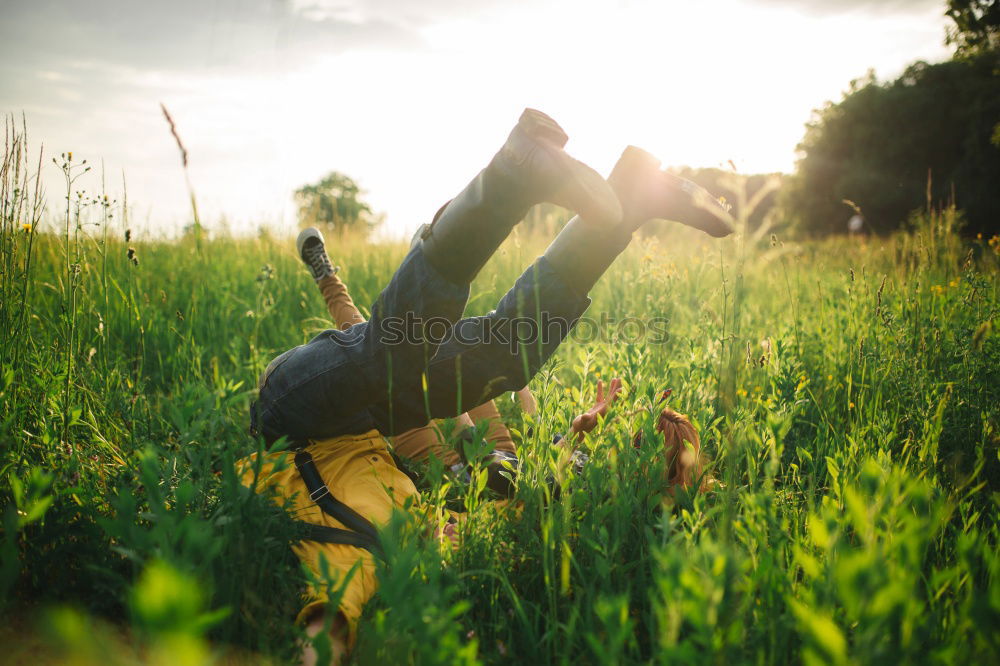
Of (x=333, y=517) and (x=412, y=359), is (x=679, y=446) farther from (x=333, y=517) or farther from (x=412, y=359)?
(x=333, y=517)

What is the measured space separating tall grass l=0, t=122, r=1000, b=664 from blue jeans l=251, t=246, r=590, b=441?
18 cm

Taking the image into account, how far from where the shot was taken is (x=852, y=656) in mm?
764

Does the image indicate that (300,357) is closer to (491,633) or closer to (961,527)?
(491,633)

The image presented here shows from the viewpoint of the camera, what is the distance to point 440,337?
1810mm

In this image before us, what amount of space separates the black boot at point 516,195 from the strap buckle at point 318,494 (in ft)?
2.71

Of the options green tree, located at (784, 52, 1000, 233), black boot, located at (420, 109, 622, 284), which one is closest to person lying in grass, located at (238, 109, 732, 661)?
black boot, located at (420, 109, 622, 284)

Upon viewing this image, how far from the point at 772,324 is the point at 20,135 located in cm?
427

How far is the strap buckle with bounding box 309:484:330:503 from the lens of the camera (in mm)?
1677

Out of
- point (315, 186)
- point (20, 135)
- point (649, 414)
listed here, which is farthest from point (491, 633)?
point (315, 186)

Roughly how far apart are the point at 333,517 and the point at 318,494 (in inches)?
4.2

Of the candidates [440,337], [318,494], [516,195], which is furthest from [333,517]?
[516,195]

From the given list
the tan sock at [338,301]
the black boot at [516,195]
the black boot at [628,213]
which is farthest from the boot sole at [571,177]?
the tan sock at [338,301]

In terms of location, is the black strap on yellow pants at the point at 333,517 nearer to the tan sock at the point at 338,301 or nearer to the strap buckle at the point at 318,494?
the strap buckle at the point at 318,494

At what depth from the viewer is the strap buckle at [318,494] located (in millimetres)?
1677
